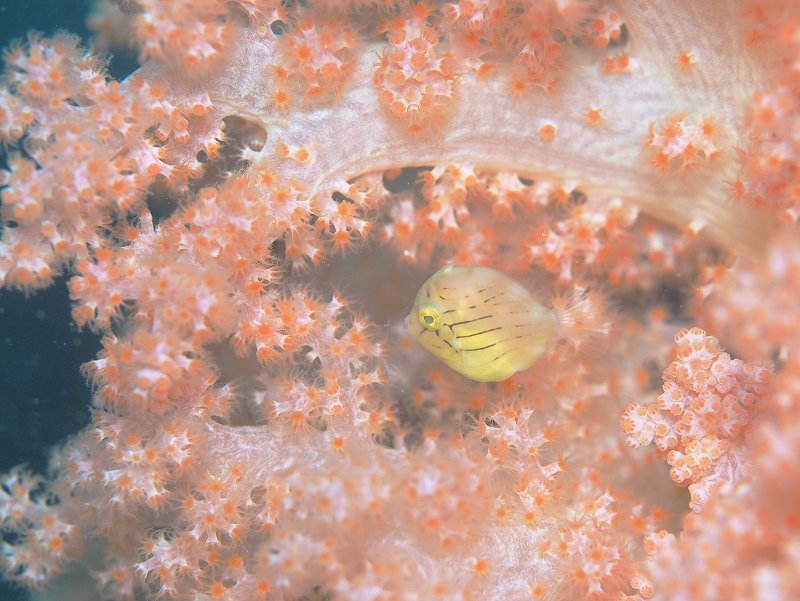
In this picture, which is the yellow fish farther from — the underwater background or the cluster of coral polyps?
the underwater background

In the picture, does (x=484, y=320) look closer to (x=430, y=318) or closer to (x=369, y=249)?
(x=430, y=318)

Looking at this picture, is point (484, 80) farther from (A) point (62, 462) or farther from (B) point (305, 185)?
(A) point (62, 462)

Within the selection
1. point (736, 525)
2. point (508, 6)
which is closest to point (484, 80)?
point (508, 6)

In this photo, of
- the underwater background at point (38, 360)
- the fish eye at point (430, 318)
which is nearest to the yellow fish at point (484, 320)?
the fish eye at point (430, 318)

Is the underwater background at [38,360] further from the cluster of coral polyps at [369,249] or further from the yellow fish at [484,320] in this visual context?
the yellow fish at [484,320]

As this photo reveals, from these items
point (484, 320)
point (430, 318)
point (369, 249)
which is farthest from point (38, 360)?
point (484, 320)

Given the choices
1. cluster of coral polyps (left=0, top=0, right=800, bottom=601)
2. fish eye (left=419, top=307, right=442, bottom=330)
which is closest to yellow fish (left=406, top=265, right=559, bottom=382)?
fish eye (left=419, top=307, right=442, bottom=330)
